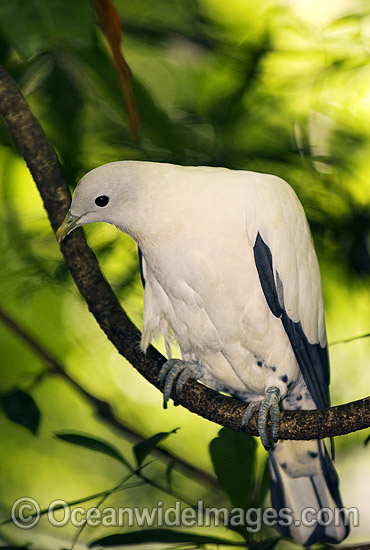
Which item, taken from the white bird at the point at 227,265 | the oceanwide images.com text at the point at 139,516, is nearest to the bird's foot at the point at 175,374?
the white bird at the point at 227,265

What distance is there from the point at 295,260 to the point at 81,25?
0.44 metres

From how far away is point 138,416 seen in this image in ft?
3.18

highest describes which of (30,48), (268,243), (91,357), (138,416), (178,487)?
(30,48)

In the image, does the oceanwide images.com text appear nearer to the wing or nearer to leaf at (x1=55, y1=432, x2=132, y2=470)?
leaf at (x1=55, y1=432, x2=132, y2=470)

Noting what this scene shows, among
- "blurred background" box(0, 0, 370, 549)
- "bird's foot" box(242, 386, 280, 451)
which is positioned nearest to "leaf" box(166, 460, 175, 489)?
"blurred background" box(0, 0, 370, 549)

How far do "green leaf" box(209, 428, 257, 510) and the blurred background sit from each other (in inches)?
1.4

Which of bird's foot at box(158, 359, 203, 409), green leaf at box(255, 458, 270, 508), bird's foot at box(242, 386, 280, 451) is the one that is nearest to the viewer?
bird's foot at box(242, 386, 280, 451)

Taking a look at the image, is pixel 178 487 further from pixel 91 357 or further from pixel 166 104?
pixel 166 104

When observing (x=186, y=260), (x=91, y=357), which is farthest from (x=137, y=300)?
(x=186, y=260)

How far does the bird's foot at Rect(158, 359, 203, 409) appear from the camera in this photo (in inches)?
32.1

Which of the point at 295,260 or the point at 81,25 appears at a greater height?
the point at 81,25

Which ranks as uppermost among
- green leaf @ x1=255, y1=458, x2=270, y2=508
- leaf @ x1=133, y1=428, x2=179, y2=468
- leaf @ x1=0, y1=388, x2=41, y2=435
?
leaf @ x1=0, y1=388, x2=41, y2=435

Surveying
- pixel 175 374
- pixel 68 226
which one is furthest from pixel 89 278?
pixel 175 374

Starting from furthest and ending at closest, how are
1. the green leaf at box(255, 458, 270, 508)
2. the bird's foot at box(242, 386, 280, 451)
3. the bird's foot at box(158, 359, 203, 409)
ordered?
the green leaf at box(255, 458, 270, 508) < the bird's foot at box(158, 359, 203, 409) < the bird's foot at box(242, 386, 280, 451)
